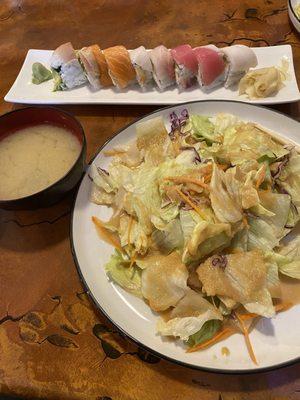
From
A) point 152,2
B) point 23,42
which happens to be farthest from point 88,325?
point 152,2

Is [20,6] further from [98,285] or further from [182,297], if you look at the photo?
[182,297]

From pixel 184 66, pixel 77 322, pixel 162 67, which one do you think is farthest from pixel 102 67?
pixel 77 322

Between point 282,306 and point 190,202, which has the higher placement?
point 190,202

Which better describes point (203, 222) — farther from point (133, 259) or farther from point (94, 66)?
point (94, 66)

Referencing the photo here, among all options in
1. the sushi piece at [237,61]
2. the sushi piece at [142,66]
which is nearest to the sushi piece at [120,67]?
the sushi piece at [142,66]

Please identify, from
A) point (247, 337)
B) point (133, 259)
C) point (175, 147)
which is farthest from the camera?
point (175, 147)

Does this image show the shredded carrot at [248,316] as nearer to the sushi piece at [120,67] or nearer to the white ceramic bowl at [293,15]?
the sushi piece at [120,67]
